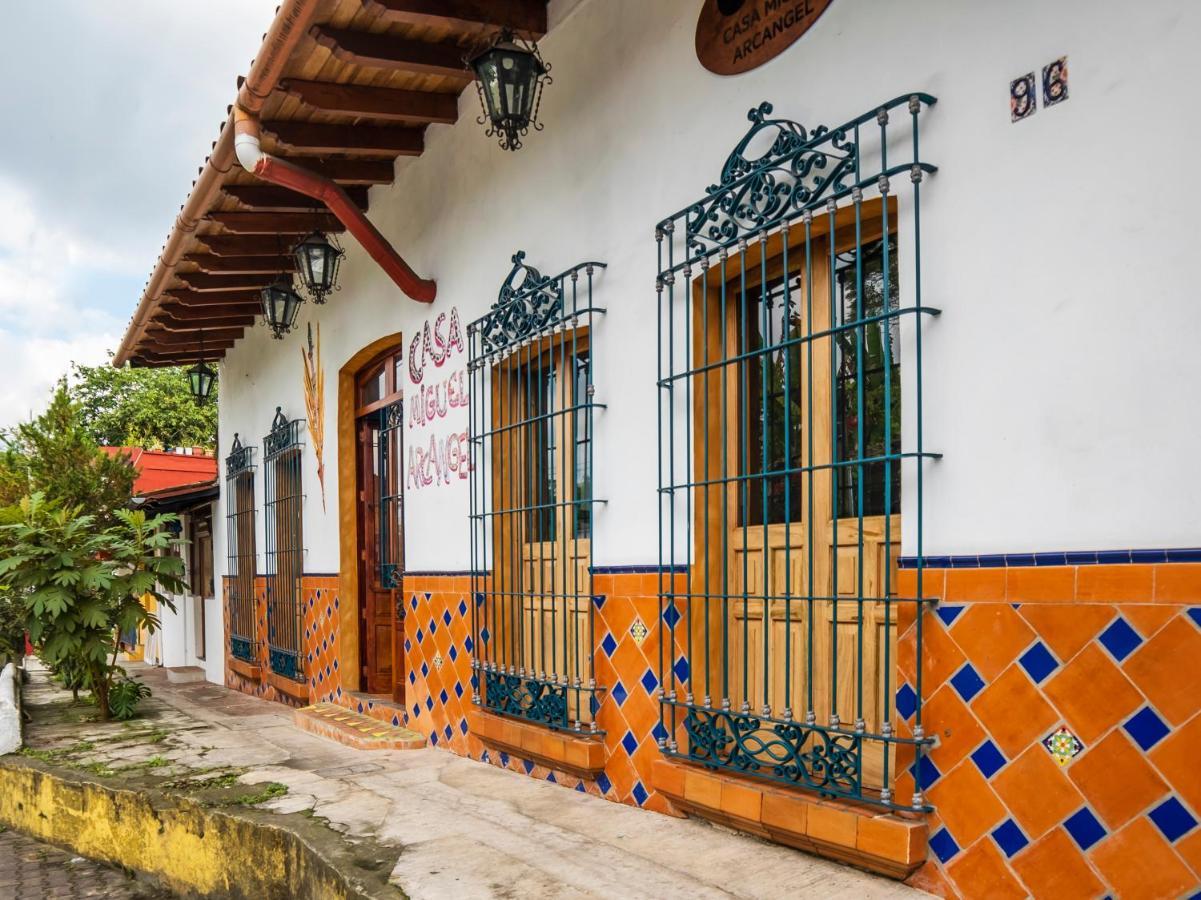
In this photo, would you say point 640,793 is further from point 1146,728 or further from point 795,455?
point 1146,728

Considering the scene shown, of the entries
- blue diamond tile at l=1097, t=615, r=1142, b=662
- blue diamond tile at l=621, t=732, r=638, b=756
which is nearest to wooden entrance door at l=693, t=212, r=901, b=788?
blue diamond tile at l=621, t=732, r=638, b=756

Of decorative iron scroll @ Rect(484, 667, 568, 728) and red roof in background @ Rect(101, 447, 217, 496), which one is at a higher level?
red roof in background @ Rect(101, 447, 217, 496)

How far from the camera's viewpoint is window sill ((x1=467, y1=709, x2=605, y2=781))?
461cm

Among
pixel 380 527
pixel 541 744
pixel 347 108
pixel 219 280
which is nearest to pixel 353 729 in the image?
pixel 380 527

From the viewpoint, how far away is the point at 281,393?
10.0m

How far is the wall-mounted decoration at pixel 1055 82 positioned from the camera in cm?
276

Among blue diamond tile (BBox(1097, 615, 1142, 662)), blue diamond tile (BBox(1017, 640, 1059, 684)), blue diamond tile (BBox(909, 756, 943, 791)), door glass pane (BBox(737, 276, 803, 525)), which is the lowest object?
blue diamond tile (BBox(909, 756, 943, 791))

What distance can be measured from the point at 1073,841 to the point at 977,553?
2.54 feet

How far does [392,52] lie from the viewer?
5.32 meters

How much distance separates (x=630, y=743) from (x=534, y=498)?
58.2 inches

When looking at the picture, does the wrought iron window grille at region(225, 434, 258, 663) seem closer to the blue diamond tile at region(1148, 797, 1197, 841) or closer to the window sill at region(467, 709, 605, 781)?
the window sill at region(467, 709, 605, 781)

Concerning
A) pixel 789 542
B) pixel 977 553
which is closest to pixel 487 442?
pixel 789 542

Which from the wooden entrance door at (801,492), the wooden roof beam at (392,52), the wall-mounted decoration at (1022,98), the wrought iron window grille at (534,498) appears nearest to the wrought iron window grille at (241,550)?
the wrought iron window grille at (534,498)

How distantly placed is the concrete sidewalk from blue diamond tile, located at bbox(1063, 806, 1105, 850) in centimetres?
60
